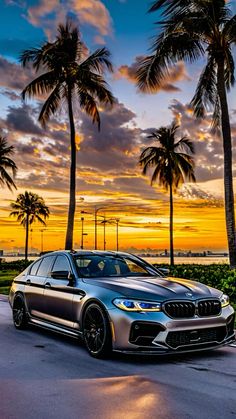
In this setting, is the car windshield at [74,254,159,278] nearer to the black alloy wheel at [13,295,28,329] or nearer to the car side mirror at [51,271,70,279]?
the car side mirror at [51,271,70,279]

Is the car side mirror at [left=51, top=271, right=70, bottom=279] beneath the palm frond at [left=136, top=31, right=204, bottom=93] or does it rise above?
beneath

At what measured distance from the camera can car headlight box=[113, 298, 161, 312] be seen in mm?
6836

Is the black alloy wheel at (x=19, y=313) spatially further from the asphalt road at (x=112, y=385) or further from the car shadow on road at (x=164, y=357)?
the car shadow on road at (x=164, y=357)

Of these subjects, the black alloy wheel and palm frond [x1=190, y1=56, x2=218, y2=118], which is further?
palm frond [x1=190, y1=56, x2=218, y2=118]

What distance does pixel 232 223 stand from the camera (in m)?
18.5

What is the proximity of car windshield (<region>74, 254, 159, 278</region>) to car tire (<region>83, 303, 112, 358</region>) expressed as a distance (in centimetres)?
86

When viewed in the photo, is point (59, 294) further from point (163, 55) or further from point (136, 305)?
point (163, 55)

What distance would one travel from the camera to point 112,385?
577cm

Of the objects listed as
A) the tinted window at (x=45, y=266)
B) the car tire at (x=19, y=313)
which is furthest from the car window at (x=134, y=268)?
the car tire at (x=19, y=313)

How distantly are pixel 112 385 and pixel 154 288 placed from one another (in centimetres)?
181

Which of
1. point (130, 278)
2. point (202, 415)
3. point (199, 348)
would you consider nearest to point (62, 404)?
point (202, 415)

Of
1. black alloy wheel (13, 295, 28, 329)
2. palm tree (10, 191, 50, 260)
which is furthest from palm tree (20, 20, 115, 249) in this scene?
palm tree (10, 191, 50, 260)

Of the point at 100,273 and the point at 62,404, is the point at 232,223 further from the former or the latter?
the point at 62,404

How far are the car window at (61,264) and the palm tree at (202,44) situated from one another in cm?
1063
